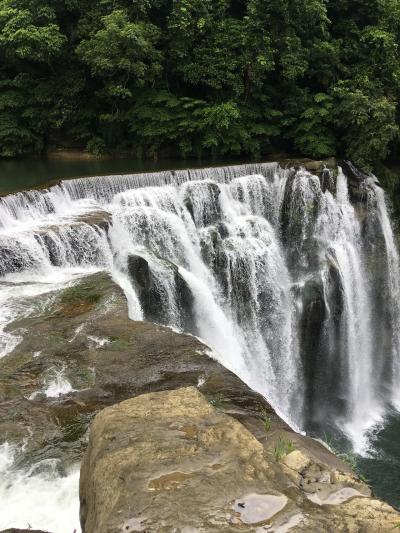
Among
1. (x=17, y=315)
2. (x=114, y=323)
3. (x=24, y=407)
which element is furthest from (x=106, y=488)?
(x=17, y=315)

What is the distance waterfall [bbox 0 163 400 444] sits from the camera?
10.2m

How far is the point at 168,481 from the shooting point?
2658mm

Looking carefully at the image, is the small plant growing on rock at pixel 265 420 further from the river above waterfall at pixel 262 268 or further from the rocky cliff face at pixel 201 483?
the river above waterfall at pixel 262 268

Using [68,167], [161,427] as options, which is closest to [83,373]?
[161,427]

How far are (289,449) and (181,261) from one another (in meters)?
8.70

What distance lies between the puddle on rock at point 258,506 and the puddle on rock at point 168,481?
0.35m

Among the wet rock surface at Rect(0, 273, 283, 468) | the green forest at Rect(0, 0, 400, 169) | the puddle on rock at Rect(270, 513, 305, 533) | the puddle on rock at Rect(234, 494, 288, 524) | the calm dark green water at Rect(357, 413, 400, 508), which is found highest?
the green forest at Rect(0, 0, 400, 169)

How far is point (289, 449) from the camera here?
343 centimetres

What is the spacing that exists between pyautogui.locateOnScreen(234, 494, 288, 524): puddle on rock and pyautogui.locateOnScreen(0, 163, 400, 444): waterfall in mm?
6222

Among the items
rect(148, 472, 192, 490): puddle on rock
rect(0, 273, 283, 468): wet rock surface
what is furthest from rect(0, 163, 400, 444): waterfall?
rect(148, 472, 192, 490): puddle on rock

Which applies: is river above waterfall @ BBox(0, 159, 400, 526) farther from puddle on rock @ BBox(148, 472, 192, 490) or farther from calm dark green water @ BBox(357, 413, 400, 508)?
puddle on rock @ BBox(148, 472, 192, 490)

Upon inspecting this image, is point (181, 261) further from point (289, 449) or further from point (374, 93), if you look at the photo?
point (374, 93)

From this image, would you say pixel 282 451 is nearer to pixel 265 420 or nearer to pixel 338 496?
pixel 338 496

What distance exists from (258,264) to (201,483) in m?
10.1
